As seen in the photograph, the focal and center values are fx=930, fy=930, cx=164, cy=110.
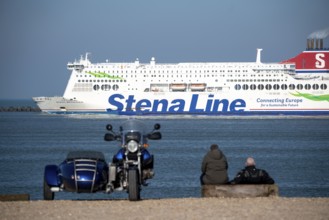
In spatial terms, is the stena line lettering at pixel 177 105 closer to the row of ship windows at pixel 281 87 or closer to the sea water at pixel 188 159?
the row of ship windows at pixel 281 87

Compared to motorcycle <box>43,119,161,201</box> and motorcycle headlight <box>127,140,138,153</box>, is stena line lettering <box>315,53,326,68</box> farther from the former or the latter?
motorcycle headlight <box>127,140,138,153</box>

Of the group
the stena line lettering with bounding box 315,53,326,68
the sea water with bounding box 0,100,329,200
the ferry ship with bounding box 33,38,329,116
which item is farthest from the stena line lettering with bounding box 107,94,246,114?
the sea water with bounding box 0,100,329,200

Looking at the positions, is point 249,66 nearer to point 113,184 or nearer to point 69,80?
point 69,80

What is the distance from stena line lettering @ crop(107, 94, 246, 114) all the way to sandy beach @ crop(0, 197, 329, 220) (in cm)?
6199

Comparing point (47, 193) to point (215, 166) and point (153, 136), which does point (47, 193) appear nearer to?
point (153, 136)

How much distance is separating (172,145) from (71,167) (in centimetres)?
2968

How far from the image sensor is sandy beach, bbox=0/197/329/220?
1169 centimetres

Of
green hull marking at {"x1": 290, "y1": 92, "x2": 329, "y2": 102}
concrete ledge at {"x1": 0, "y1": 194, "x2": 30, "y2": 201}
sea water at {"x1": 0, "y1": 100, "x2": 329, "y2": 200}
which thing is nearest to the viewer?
concrete ledge at {"x1": 0, "y1": 194, "x2": 30, "y2": 201}

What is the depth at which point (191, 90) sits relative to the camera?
77.0 metres

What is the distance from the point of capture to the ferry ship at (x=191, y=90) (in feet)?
247

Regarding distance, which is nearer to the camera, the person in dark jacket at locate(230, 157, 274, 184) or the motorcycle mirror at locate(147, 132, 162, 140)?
the motorcycle mirror at locate(147, 132, 162, 140)

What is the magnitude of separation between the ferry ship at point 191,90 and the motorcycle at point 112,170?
202ft

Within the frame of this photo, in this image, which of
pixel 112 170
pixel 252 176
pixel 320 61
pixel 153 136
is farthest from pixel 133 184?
pixel 320 61

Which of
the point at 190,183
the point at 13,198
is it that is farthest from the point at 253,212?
the point at 190,183
